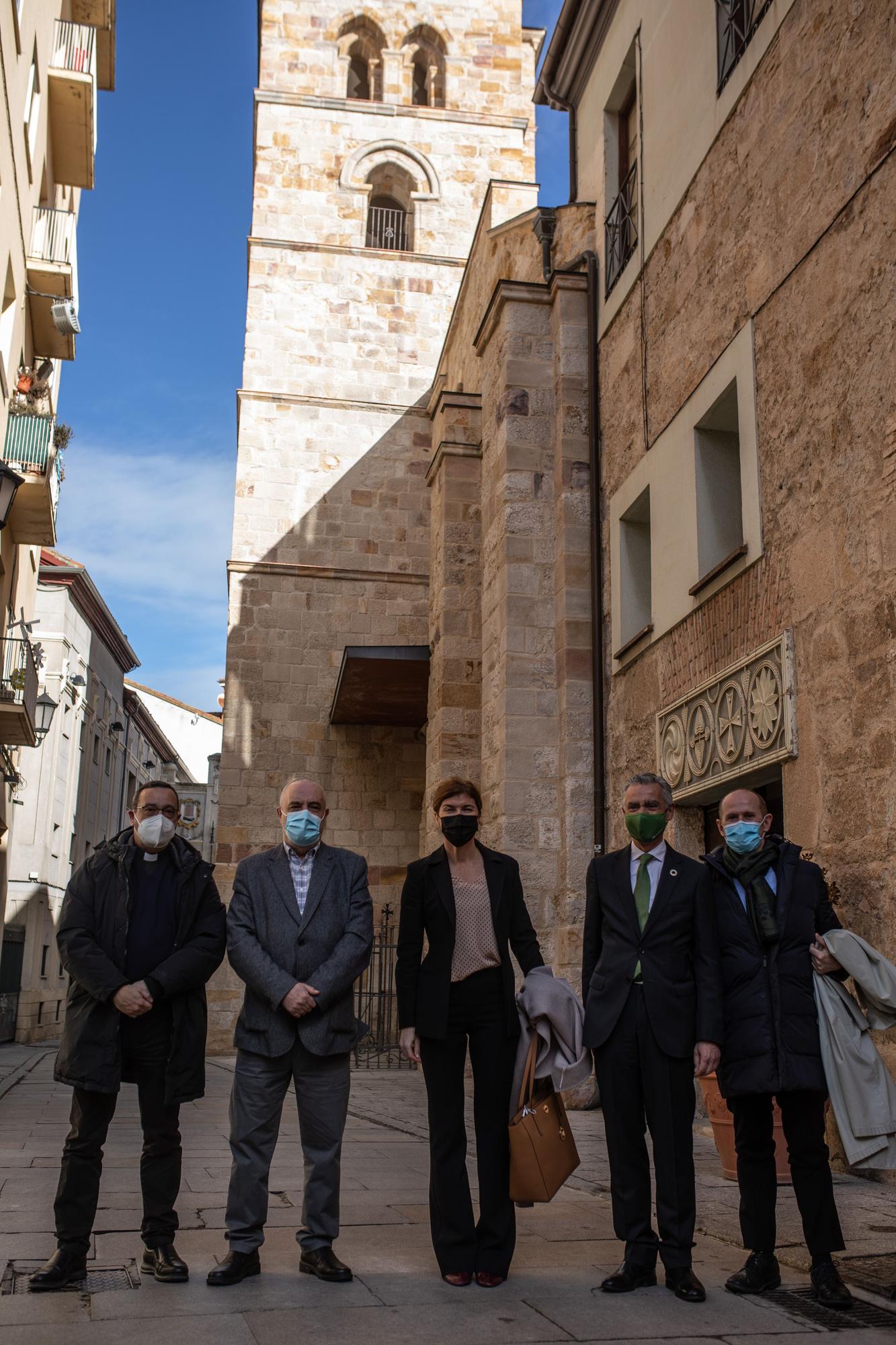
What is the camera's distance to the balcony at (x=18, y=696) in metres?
15.7

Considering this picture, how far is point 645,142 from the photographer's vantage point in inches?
431

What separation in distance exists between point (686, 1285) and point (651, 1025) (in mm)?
814

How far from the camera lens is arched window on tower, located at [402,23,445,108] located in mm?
24203

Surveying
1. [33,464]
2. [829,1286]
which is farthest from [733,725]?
[33,464]

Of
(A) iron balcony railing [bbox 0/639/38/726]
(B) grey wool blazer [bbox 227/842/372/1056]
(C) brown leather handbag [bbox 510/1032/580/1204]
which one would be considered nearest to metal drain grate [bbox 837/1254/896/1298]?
(C) brown leather handbag [bbox 510/1032/580/1204]

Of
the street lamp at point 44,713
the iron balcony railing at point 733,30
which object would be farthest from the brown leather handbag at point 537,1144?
the street lamp at point 44,713

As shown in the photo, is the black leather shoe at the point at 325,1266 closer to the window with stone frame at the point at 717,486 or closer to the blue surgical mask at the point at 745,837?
the blue surgical mask at the point at 745,837

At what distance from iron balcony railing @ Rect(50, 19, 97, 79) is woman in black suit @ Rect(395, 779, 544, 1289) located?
16105 mm

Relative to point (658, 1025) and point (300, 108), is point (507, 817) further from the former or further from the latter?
point (300, 108)

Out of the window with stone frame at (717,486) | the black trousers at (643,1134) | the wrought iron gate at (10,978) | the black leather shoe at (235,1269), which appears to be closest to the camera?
the black leather shoe at (235,1269)

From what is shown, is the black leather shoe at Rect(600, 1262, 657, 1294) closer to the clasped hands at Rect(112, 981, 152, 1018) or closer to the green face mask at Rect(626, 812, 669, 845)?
the green face mask at Rect(626, 812, 669, 845)

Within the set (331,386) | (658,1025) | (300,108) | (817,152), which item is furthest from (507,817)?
(300,108)

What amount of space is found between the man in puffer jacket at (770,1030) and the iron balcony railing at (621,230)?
7.88 m

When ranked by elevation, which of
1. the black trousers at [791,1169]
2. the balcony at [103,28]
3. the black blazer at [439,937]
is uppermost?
the balcony at [103,28]
